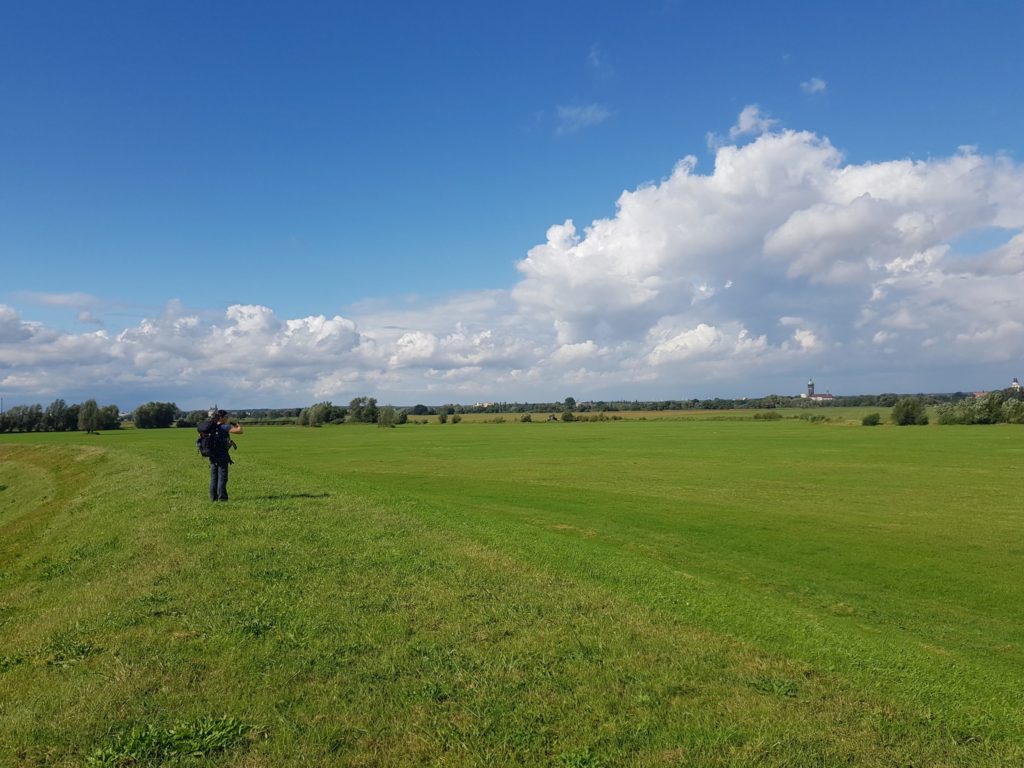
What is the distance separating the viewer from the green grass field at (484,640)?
5719mm

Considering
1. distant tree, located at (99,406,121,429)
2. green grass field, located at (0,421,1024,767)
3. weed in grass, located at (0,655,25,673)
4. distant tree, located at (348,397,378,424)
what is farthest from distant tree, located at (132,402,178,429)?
weed in grass, located at (0,655,25,673)

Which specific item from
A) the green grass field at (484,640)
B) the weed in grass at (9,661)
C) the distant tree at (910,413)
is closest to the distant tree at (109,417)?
the green grass field at (484,640)

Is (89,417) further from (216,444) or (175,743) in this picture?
(175,743)

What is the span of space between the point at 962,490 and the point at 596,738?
113ft

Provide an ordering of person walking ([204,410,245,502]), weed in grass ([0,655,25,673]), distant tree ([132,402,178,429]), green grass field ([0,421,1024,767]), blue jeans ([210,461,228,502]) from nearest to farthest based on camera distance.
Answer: green grass field ([0,421,1024,767])
weed in grass ([0,655,25,673])
person walking ([204,410,245,502])
blue jeans ([210,461,228,502])
distant tree ([132,402,178,429])

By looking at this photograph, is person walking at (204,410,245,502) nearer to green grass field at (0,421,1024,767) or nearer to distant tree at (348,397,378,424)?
green grass field at (0,421,1024,767)

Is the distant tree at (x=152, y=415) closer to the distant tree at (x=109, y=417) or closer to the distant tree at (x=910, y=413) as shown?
the distant tree at (x=109, y=417)

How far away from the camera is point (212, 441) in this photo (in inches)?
714

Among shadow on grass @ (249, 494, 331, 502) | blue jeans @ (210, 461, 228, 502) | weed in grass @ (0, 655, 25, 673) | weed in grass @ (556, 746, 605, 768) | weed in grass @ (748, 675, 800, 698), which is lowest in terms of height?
weed in grass @ (748, 675, 800, 698)

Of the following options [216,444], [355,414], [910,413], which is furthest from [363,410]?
[216,444]

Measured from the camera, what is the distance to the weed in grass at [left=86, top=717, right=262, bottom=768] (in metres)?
5.25

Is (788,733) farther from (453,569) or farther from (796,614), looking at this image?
(453,569)

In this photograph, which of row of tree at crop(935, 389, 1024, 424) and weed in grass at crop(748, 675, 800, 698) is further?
row of tree at crop(935, 389, 1024, 424)

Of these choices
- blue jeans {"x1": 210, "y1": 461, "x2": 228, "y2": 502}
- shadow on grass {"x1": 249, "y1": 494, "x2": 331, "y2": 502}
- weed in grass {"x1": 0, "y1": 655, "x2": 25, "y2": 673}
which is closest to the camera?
weed in grass {"x1": 0, "y1": 655, "x2": 25, "y2": 673}
